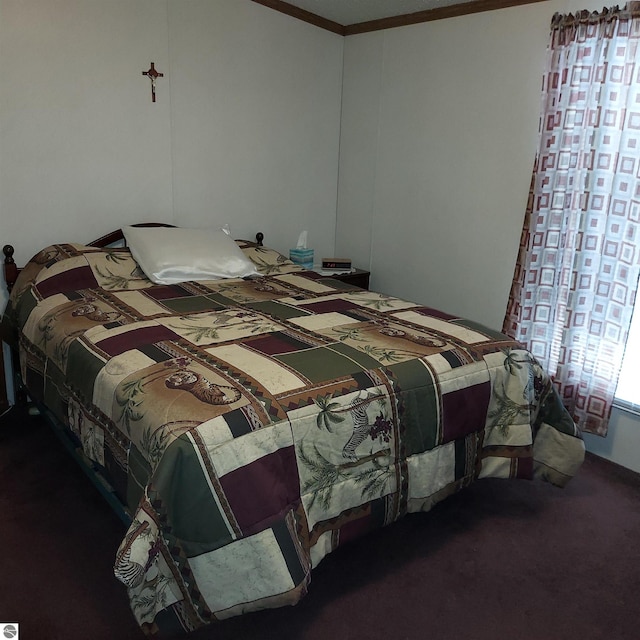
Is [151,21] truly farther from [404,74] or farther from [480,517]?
[480,517]

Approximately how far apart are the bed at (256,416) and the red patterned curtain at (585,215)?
22.1 inches

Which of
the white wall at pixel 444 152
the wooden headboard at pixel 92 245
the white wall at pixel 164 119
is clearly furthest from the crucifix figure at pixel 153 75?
the white wall at pixel 444 152

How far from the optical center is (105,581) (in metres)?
1.74

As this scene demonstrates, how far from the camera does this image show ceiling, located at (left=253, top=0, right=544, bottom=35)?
10.1ft

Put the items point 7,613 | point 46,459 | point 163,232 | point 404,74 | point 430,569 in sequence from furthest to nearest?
point 404,74, point 163,232, point 46,459, point 430,569, point 7,613

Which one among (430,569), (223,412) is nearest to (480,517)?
(430,569)

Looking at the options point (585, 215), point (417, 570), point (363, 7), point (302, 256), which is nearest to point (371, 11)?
point (363, 7)

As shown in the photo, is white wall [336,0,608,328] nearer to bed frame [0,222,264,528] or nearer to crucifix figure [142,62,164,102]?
bed frame [0,222,264,528]

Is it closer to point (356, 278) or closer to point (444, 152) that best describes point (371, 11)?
point (444, 152)

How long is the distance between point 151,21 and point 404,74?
1503 millimetres

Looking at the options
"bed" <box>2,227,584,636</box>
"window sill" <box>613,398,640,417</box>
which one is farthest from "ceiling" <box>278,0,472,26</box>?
"window sill" <box>613,398,640,417</box>

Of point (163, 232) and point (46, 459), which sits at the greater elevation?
point (163, 232)

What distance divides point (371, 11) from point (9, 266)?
2.52 m

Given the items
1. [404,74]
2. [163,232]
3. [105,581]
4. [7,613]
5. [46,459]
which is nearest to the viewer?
[7,613]
